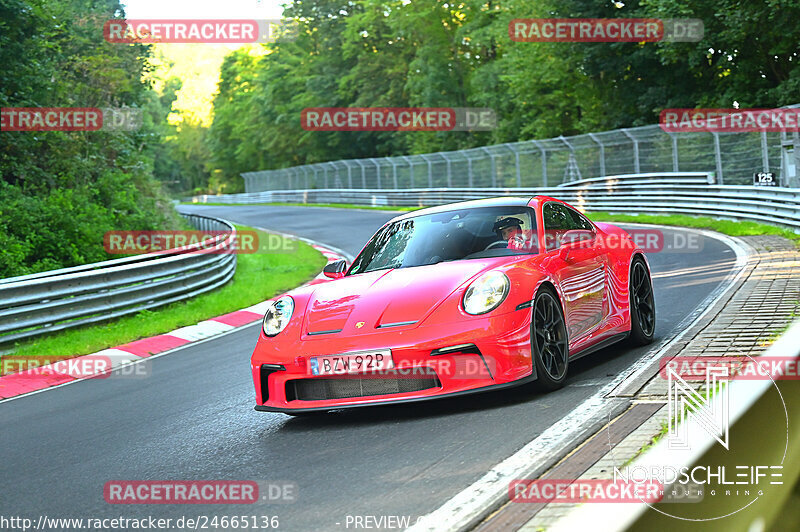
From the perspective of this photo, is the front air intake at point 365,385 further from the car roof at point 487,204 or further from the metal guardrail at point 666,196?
the metal guardrail at point 666,196

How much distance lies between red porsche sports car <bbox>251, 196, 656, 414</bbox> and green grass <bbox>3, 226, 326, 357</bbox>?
18.3ft

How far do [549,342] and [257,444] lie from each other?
1.93 meters

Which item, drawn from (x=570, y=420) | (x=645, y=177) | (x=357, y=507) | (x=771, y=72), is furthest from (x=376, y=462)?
(x=771, y=72)

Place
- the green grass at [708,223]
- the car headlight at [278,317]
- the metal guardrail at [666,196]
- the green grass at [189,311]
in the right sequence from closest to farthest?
the car headlight at [278,317] < the green grass at [189,311] < the green grass at [708,223] < the metal guardrail at [666,196]

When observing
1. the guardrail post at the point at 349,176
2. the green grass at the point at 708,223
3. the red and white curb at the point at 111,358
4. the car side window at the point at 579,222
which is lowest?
the red and white curb at the point at 111,358

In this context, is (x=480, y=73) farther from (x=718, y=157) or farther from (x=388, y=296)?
(x=388, y=296)

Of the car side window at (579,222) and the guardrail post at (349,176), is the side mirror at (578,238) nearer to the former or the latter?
the car side window at (579,222)

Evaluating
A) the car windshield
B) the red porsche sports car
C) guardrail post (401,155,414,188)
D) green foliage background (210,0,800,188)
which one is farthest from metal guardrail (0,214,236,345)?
guardrail post (401,155,414,188)

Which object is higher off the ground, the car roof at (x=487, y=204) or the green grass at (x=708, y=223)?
the car roof at (x=487, y=204)

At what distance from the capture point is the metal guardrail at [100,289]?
11.2m

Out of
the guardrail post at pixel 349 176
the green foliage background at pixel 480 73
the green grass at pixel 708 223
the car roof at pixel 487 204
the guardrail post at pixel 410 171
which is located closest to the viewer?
the car roof at pixel 487 204

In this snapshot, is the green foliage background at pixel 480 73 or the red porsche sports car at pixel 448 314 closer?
the red porsche sports car at pixel 448 314

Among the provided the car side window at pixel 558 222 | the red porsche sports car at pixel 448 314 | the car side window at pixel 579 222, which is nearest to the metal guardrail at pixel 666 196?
the car side window at pixel 579 222

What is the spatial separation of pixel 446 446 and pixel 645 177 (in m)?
22.7
